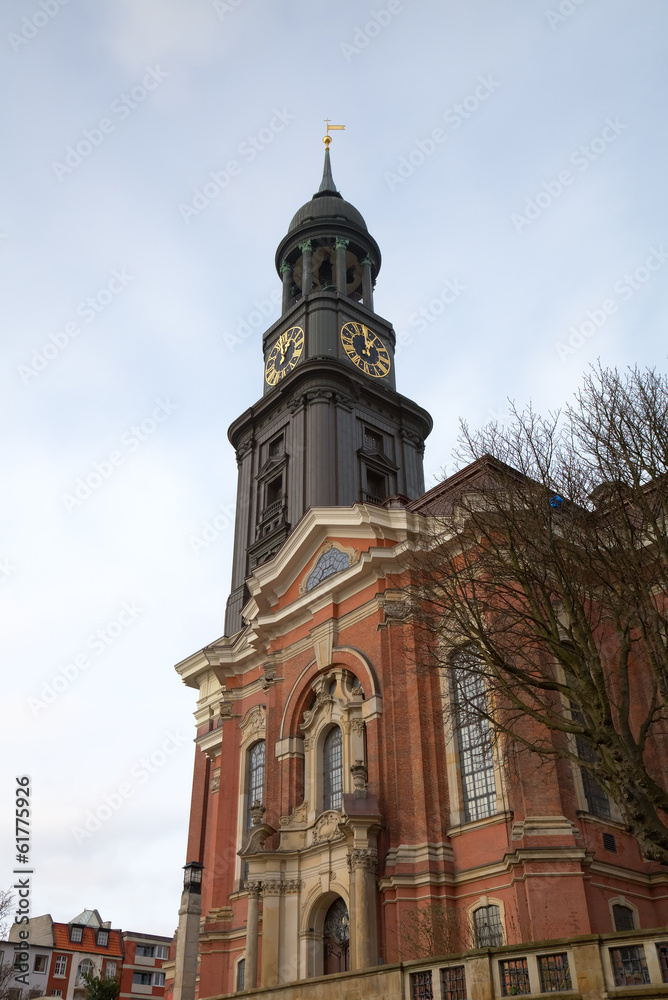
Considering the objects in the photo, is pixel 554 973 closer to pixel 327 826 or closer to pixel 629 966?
pixel 629 966

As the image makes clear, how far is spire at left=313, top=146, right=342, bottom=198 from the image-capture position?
4822 cm

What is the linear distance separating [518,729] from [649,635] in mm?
7727

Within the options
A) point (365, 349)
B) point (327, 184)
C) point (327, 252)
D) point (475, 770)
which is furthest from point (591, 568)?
point (327, 184)

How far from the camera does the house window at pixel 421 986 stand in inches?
524

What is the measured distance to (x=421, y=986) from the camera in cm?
1348

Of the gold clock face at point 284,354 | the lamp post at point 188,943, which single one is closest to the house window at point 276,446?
the gold clock face at point 284,354

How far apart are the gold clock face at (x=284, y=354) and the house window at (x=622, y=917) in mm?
26703

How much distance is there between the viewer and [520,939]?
17.8 metres

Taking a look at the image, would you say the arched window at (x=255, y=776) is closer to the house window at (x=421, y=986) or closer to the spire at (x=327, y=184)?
the house window at (x=421, y=986)

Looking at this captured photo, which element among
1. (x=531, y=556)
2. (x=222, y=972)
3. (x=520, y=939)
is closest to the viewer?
(x=531, y=556)

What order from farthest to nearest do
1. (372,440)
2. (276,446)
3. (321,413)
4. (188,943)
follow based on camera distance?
(276,446)
(372,440)
(321,413)
(188,943)

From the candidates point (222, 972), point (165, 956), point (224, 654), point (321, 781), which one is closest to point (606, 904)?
point (321, 781)

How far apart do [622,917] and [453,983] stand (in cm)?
774

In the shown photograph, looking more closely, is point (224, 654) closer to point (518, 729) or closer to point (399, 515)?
point (399, 515)
